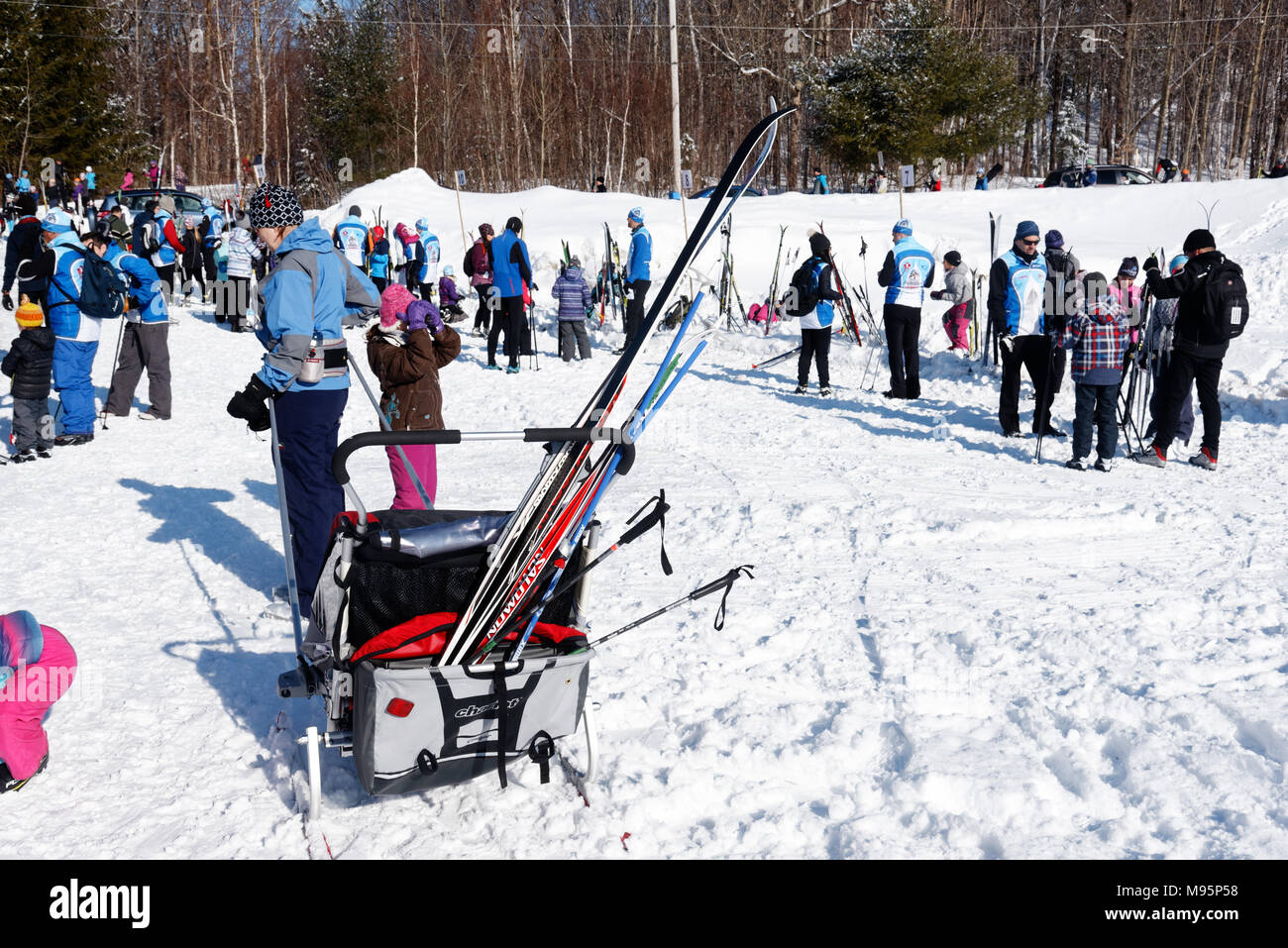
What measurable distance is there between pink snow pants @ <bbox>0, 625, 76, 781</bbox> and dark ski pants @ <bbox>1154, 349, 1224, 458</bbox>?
7204 mm

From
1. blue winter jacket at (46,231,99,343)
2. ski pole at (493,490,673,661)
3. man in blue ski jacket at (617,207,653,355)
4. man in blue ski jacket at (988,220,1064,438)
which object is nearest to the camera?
ski pole at (493,490,673,661)

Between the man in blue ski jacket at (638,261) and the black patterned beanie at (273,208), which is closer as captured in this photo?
the black patterned beanie at (273,208)

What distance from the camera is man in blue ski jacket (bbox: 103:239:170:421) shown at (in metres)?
8.91

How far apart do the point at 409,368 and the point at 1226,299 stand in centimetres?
558

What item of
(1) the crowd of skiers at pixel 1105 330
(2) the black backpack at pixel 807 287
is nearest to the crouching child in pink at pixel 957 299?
(1) the crowd of skiers at pixel 1105 330

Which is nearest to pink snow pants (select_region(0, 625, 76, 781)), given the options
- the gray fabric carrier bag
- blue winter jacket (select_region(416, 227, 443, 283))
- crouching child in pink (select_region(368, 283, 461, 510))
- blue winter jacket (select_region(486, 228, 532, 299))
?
the gray fabric carrier bag

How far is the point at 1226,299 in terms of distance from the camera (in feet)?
23.6

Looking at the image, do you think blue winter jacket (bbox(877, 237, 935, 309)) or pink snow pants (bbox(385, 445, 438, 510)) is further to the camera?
blue winter jacket (bbox(877, 237, 935, 309))

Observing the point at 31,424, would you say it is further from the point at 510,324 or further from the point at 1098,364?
the point at 1098,364

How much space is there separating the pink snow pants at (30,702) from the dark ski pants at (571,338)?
9.66 meters

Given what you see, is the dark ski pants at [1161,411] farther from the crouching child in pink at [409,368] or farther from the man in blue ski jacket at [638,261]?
the man in blue ski jacket at [638,261]

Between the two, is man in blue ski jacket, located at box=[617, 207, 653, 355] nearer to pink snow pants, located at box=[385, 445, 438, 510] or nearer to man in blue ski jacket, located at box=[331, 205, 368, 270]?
man in blue ski jacket, located at box=[331, 205, 368, 270]

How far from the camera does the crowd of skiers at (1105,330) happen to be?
7.29 metres
